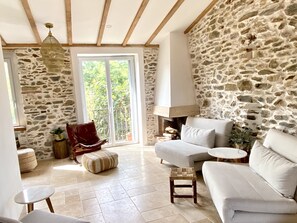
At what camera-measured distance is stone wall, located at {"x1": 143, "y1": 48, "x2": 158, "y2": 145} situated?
5.46 meters

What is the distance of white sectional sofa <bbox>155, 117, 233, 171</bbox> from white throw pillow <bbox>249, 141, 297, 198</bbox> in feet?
3.19

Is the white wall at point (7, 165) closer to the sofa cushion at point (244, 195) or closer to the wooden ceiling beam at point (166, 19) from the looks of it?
the sofa cushion at point (244, 195)

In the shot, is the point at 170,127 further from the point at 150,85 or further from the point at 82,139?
the point at 82,139

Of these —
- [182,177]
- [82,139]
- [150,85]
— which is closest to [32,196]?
[182,177]

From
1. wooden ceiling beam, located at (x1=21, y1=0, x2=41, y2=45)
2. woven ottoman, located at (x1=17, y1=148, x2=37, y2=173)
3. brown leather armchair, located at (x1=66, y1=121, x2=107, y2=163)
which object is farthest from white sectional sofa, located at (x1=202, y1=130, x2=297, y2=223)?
wooden ceiling beam, located at (x1=21, y1=0, x2=41, y2=45)

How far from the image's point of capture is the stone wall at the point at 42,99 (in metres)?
4.65

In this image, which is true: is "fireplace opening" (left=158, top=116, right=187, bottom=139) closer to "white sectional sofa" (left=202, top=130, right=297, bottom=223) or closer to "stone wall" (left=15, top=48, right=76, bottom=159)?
"stone wall" (left=15, top=48, right=76, bottom=159)

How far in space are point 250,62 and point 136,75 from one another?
283cm

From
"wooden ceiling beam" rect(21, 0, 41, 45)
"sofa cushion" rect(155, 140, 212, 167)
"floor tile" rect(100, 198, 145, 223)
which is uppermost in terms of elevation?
"wooden ceiling beam" rect(21, 0, 41, 45)

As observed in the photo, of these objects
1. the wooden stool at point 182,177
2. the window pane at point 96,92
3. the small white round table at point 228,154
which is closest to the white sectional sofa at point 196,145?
the small white round table at point 228,154

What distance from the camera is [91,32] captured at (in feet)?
14.3

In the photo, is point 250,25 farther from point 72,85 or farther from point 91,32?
point 72,85

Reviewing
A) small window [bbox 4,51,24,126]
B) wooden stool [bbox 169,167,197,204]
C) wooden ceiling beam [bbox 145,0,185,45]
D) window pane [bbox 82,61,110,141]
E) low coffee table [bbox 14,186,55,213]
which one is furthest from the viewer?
window pane [bbox 82,61,110,141]

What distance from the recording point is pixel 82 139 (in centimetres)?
468
